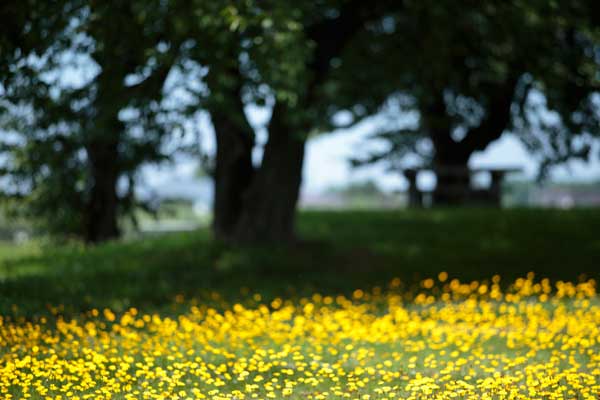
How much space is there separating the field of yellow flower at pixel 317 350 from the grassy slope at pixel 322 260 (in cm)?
94

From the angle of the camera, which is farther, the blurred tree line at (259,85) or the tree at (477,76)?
the tree at (477,76)

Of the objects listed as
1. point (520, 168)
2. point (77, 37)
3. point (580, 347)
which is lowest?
point (580, 347)

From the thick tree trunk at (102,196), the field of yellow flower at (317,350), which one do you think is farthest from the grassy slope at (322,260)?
the thick tree trunk at (102,196)

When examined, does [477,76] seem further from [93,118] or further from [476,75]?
[93,118]

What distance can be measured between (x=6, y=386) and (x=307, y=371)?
3.34m

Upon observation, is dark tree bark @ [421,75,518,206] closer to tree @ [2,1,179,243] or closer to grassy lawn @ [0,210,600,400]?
grassy lawn @ [0,210,600,400]

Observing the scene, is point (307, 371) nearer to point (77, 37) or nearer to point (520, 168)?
point (77, 37)

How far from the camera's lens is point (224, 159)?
680 inches

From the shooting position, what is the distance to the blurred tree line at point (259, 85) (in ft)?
41.9

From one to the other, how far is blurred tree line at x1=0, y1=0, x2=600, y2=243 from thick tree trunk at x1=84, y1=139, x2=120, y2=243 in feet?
0.14

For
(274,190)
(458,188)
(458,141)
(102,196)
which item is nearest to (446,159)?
(458,141)

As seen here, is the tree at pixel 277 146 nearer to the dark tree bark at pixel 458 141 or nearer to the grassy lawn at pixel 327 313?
the grassy lawn at pixel 327 313

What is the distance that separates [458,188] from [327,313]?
43.0 ft

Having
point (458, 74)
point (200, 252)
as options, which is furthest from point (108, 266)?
point (458, 74)
